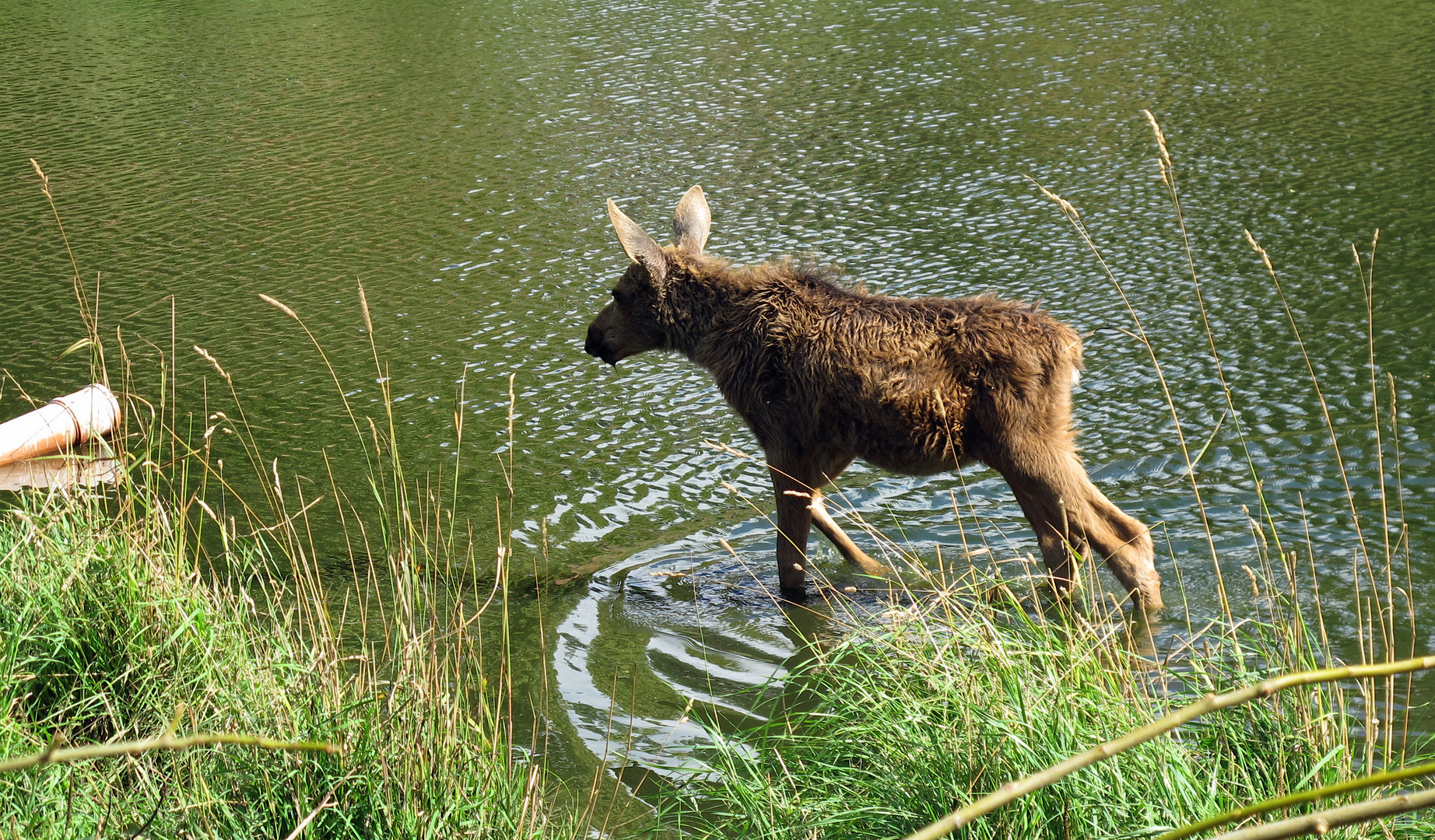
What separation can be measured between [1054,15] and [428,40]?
9.69m

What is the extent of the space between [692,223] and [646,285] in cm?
51

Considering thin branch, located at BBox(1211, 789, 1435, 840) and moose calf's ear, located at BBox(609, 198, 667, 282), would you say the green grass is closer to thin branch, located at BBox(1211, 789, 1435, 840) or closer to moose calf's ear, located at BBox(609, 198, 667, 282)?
thin branch, located at BBox(1211, 789, 1435, 840)

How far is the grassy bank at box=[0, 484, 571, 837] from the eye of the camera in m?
3.56

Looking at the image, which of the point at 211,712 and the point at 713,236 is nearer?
the point at 211,712

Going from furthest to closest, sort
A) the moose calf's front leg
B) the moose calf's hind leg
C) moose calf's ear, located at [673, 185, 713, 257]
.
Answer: moose calf's ear, located at [673, 185, 713, 257] < the moose calf's front leg < the moose calf's hind leg

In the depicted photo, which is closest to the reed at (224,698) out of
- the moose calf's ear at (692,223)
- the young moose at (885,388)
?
the young moose at (885,388)

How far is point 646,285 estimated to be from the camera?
656 centimetres

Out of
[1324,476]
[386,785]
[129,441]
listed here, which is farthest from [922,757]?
[129,441]

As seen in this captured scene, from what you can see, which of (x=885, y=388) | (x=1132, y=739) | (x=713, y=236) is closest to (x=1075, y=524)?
(x=885, y=388)

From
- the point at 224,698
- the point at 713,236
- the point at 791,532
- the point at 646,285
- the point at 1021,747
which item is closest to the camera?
the point at 1021,747

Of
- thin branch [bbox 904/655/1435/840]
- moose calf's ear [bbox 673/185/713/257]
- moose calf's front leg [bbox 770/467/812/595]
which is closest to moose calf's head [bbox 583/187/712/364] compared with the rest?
moose calf's ear [bbox 673/185/713/257]

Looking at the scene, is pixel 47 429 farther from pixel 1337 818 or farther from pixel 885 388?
pixel 1337 818

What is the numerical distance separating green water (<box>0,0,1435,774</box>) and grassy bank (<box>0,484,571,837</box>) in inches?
31.8

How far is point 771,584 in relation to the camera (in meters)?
6.22
